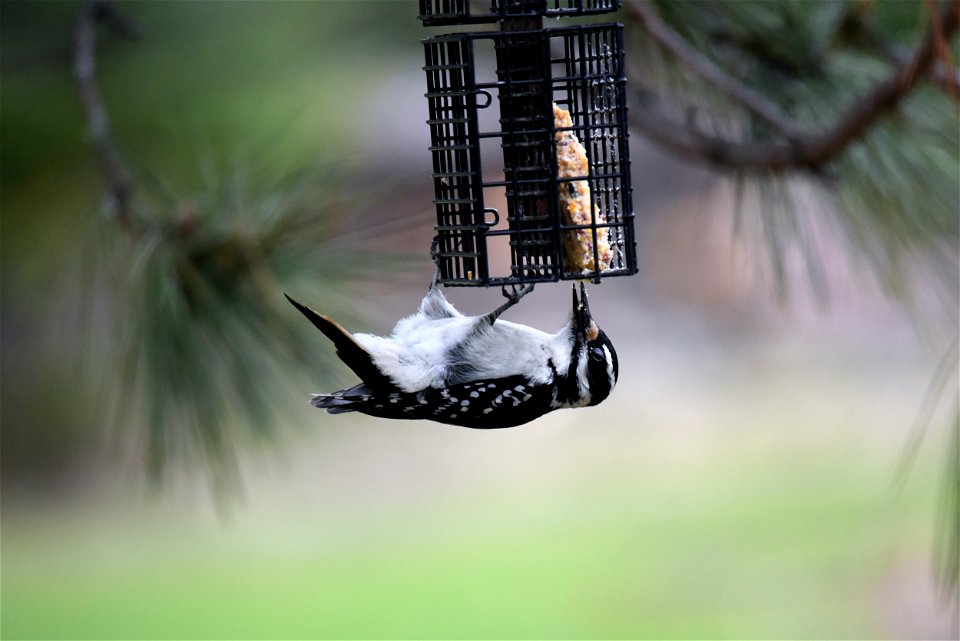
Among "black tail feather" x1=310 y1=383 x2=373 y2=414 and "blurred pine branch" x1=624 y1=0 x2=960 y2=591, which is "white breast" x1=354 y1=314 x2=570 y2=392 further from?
"blurred pine branch" x1=624 y1=0 x2=960 y2=591

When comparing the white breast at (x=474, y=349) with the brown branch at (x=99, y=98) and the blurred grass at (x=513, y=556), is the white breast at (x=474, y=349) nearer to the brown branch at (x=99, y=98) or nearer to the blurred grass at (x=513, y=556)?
the brown branch at (x=99, y=98)

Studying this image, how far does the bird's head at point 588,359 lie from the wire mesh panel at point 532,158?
0.57 ft

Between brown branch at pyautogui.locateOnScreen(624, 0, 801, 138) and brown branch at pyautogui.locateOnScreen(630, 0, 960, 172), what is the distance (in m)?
0.06

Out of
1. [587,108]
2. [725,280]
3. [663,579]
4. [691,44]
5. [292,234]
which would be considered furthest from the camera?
[725,280]

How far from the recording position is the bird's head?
237 centimetres

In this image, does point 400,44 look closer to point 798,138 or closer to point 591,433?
point 798,138

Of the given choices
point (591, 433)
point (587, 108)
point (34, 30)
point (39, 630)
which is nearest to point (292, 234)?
point (587, 108)

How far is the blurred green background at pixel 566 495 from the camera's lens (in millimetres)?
6078

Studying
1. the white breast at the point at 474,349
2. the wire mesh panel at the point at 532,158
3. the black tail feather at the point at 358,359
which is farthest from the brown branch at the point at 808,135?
the black tail feather at the point at 358,359

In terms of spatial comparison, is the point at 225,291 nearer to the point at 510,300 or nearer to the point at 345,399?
the point at 345,399

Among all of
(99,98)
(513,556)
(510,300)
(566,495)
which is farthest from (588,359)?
(566,495)

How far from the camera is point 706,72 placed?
8.91 ft

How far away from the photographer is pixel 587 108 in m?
2.17

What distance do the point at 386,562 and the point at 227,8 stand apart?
4.44 m
